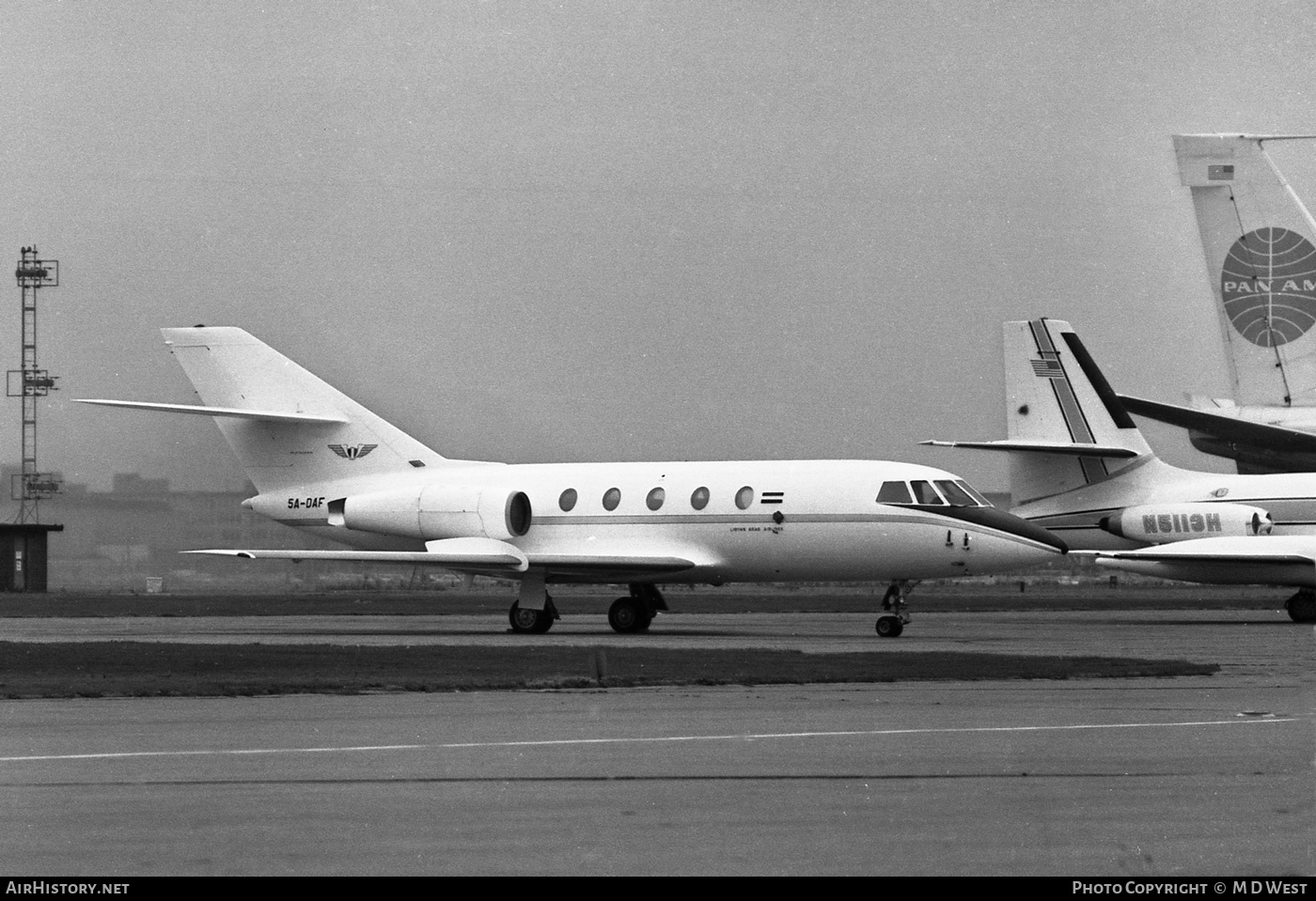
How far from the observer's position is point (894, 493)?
29.8 m

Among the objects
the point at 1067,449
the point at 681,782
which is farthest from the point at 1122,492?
the point at 681,782

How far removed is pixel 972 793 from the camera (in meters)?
8.99

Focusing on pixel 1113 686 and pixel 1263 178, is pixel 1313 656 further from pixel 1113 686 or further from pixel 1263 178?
pixel 1263 178

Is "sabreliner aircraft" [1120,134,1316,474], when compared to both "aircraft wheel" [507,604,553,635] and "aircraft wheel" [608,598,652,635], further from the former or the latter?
"aircraft wheel" [507,604,553,635]

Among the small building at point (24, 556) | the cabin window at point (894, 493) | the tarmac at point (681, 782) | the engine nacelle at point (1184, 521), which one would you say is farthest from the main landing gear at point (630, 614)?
the small building at point (24, 556)

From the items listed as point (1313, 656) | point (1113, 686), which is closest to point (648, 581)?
point (1313, 656)

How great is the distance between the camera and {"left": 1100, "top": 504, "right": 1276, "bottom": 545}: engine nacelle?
3875 cm

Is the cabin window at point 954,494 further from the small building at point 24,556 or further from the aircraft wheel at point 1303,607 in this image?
the small building at point 24,556

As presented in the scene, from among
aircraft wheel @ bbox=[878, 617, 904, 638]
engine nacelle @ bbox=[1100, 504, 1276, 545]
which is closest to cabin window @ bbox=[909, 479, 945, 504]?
aircraft wheel @ bbox=[878, 617, 904, 638]

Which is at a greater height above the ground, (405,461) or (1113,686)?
(405,461)

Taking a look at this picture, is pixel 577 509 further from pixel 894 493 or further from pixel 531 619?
pixel 894 493

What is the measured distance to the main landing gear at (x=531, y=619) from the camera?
1226 inches

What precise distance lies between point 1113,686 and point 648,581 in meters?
15.8
